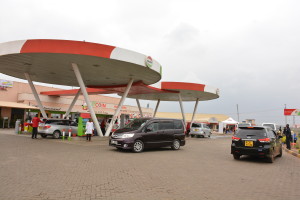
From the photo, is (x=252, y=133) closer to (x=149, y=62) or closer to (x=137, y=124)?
(x=137, y=124)

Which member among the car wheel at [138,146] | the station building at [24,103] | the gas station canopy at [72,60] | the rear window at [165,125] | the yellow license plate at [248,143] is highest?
the gas station canopy at [72,60]

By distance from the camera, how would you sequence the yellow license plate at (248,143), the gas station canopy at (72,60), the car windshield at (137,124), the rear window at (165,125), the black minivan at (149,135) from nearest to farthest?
the yellow license plate at (248,143) → the black minivan at (149,135) → the car windshield at (137,124) → the rear window at (165,125) → the gas station canopy at (72,60)

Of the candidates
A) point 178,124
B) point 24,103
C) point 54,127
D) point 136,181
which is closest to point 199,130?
point 178,124

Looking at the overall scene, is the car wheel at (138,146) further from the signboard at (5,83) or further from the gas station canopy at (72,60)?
the signboard at (5,83)

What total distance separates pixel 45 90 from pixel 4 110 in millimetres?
8061

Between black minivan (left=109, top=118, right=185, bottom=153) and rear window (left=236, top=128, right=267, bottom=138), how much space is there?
4.11 m

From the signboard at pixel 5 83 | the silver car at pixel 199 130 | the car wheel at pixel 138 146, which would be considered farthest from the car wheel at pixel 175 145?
the signboard at pixel 5 83

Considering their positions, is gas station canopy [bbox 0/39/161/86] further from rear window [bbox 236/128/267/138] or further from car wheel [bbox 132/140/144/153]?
rear window [bbox 236/128/267/138]

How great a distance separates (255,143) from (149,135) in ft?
16.8

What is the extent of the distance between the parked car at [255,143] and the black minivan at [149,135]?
4029 mm

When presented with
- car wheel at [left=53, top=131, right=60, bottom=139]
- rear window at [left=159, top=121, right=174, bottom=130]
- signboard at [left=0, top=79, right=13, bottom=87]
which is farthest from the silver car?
signboard at [left=0, top=79, right=13, bottom=87]

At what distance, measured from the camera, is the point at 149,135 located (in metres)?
12.8

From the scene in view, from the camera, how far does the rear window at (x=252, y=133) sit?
33.9 ft

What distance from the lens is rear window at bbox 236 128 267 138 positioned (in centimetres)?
1034
